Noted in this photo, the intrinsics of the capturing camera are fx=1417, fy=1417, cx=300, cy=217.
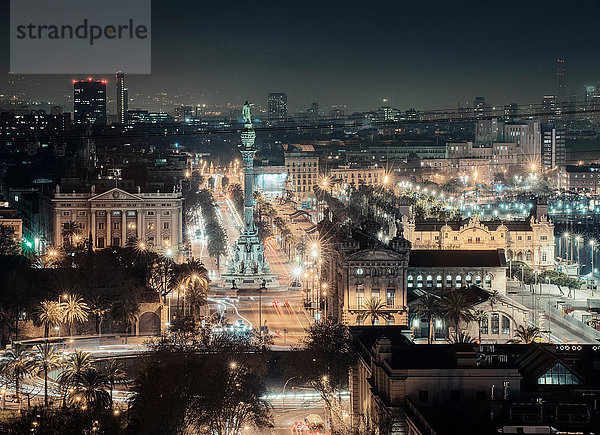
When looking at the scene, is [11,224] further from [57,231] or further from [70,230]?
[70,230]

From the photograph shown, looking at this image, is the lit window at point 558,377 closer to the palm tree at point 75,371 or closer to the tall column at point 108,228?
the palm tree at point 75,371

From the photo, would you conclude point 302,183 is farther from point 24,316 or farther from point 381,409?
point 381,409

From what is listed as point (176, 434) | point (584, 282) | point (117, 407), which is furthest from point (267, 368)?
point (584, 282)

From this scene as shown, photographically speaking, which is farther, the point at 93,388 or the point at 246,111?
the point at 246,111

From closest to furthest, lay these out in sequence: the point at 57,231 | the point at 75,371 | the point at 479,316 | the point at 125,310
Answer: the point at 75,371 < the point at 479,316 < the point at 125,310 < the point at 57,231

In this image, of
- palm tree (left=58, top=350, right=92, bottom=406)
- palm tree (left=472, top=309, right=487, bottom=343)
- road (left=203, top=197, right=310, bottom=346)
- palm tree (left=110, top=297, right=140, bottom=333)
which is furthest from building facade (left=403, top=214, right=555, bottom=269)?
palm tree (left=58, top=350, right=92, bottom=406)

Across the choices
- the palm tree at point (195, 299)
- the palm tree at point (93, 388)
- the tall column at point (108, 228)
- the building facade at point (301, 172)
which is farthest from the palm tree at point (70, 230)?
the building facade at point (301, 172)

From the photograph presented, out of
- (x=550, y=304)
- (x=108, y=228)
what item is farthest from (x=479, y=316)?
(x=108, y=228)
